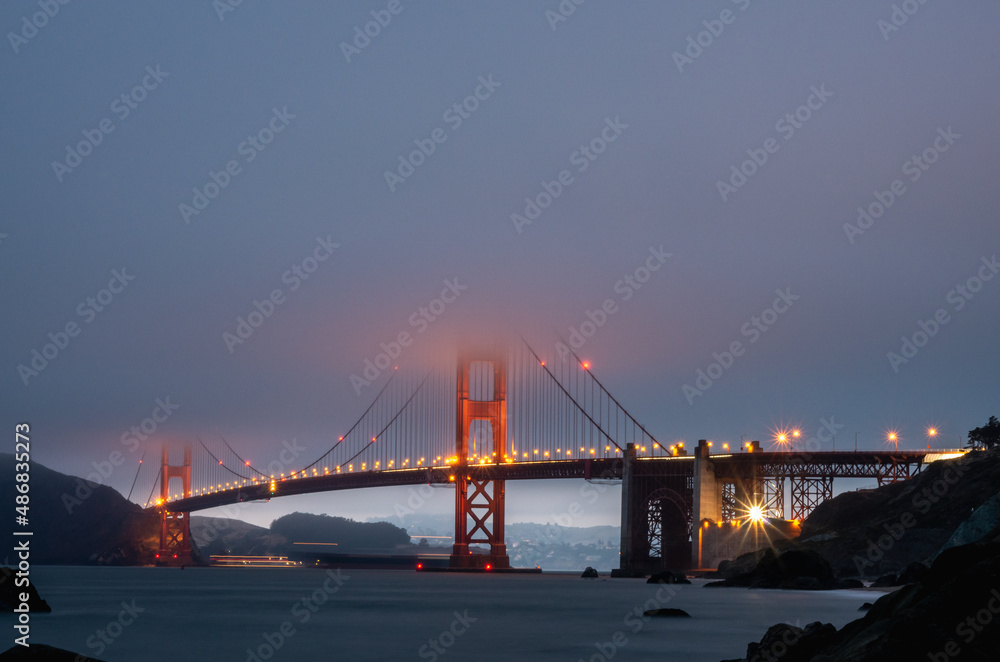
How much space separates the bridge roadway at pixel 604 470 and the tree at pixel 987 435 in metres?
7.95

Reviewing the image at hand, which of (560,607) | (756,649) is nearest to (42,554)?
(560,607)

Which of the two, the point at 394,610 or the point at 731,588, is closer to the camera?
the point at 394,610

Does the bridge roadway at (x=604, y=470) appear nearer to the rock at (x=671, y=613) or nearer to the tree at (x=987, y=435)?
the tree at (x=987, y=435)

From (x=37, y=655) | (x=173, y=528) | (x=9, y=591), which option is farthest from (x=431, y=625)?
(x=173, y=528)

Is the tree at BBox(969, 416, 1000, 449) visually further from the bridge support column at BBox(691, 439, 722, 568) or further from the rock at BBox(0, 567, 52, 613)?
the rock at BBox(0, 567, 52, 613)

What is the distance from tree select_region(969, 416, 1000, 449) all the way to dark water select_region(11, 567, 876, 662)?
3014 centimetres

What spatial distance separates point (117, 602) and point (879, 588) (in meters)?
36.5

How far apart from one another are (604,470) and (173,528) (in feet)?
301

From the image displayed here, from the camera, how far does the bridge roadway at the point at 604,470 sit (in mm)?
76625

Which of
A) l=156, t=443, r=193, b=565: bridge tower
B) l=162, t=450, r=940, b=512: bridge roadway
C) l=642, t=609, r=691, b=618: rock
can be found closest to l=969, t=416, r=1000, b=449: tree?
l=162, t=450, r=940, b=512: bridge roadway

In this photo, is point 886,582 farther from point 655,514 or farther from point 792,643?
point 792,643

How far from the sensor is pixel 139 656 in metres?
31.0

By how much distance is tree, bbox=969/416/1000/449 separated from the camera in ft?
267

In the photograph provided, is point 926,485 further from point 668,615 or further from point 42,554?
point 42,554
